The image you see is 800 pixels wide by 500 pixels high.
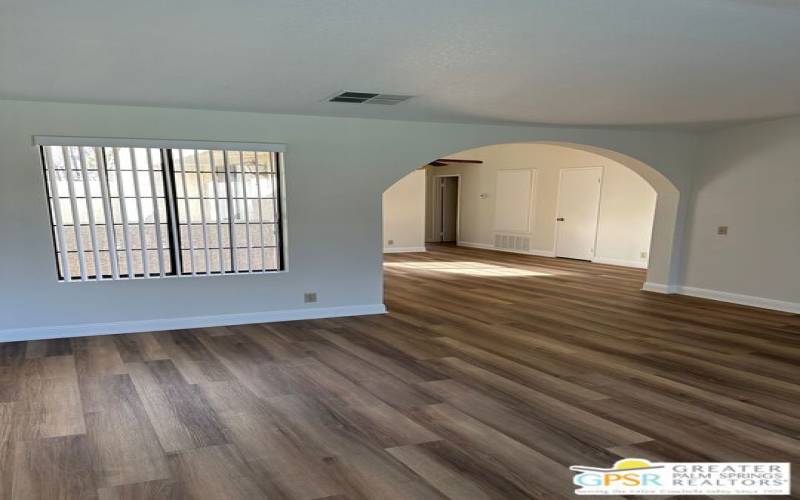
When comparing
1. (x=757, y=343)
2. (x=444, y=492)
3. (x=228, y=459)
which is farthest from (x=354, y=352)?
(x=757, y=343)

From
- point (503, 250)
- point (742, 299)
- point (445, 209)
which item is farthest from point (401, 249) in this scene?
point (742, 299)

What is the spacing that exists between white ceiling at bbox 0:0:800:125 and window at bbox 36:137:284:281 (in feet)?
1.90

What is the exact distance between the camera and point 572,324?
201 inches

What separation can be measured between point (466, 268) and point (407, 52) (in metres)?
6.63

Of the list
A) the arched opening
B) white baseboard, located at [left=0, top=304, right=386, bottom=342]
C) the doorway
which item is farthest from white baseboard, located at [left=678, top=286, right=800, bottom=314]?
the doorway

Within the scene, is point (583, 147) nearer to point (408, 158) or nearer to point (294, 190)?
point (408, 158)

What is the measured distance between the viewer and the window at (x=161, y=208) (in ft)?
14.3

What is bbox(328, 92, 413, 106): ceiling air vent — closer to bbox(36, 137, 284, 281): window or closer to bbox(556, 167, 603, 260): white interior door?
bbox(36, 137, 284, 281): window

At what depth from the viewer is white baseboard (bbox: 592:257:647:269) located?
9250 millimetres

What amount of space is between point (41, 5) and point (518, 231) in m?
10.6

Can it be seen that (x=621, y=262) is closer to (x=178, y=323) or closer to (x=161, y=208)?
(x=178, y=323)

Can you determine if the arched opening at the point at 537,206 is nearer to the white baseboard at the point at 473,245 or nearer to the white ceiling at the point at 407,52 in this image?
the white baseboard at the point at 473,245

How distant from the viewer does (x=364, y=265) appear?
5.41 m

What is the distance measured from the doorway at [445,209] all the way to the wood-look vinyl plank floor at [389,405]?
904 cm
